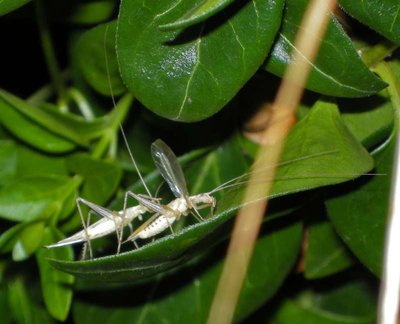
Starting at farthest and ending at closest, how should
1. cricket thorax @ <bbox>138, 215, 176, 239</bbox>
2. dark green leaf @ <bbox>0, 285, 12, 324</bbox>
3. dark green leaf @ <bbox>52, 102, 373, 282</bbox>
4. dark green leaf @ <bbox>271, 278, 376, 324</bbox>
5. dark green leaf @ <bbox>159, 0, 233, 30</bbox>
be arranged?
1. dark green leaf @ <bbox>271, 278, 376, 324</bbox>
2. dark green leaf @ <bbox>0, 285, 12, 324</bbox>
3. cricket thorax @ <bbox>138, 215, 176, 239</bbox>
4. dark green leaf @ <bbox>52, 102, 373, 282</bbox>
5. dark green leaf @ <bbox>159, 0, 233, 30</bbox>

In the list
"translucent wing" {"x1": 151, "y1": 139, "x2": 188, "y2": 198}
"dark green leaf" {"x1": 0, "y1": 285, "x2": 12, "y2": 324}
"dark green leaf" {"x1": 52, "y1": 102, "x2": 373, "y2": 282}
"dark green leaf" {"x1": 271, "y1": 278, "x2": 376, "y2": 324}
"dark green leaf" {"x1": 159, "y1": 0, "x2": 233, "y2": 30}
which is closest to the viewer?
"dark green leaf" {"x1": 159, "y1": 0, "x2": 233, "y2": 30}

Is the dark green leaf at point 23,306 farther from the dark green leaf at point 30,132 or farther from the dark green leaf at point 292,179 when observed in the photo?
the dark green leaf at point 292,179

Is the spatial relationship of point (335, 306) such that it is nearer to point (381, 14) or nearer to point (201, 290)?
point (201, 290)

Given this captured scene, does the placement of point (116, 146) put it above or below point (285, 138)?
below

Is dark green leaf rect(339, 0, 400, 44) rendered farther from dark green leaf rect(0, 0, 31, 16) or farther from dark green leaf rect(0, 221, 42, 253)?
dark green leaf rect(0, 221, 42, 253)

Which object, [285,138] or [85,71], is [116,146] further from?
[285,138]

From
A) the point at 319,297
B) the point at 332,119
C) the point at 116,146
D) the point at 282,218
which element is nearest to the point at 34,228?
the point at 116,146

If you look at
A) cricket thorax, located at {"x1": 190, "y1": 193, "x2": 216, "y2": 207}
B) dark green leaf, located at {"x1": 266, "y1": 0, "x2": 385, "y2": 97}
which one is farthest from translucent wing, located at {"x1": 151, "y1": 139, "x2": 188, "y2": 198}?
dark green leaf, located at {"x1": 266, "y1": 0, "x2": 385, "y2": 97}
